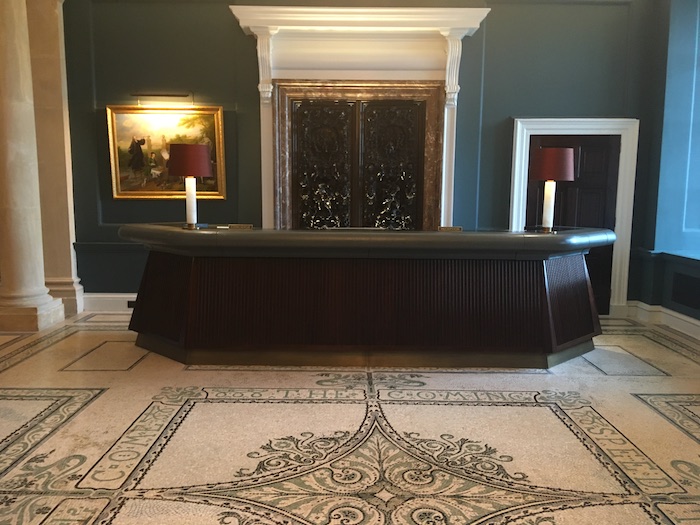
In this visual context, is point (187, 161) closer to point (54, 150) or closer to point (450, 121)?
point (54, 150)

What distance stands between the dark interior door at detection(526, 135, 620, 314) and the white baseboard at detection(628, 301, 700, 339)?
32cm

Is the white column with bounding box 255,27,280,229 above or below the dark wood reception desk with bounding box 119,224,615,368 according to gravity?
above

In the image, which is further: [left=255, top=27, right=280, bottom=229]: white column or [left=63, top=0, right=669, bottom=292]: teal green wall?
[left=63, top=0, right=669, bottom=292]: teal green wall

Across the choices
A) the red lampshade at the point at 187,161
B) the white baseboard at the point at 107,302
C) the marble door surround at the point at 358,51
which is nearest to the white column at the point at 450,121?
the marble door surround at the point at 358,51

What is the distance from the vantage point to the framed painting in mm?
6086

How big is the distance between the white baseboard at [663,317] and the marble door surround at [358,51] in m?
2.56

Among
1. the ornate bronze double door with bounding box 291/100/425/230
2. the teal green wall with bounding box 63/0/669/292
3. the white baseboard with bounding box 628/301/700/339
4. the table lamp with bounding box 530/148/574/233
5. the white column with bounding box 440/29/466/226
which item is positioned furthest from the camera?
the ornate bronze double door with bounding box 291/100/425/230

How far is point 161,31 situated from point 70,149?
1745mm

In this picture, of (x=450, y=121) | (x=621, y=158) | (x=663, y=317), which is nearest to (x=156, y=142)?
(x=450, y=121)

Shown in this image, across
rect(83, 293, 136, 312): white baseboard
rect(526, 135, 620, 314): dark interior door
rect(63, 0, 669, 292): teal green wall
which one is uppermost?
rect(63, 0, 669, 292): teal green wall

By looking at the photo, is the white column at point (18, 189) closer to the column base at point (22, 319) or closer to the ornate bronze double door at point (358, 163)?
the column base at point (22, 319)

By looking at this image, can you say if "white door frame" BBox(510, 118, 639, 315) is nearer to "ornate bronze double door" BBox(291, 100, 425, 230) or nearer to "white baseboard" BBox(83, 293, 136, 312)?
"ornate bronze double door" BBox(291, 100, 425, 230)

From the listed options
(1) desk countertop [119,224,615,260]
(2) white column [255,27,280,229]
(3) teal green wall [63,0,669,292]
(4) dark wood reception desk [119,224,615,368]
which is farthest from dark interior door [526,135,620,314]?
(2) white column [255,27,280,229]

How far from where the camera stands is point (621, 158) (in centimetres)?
613
